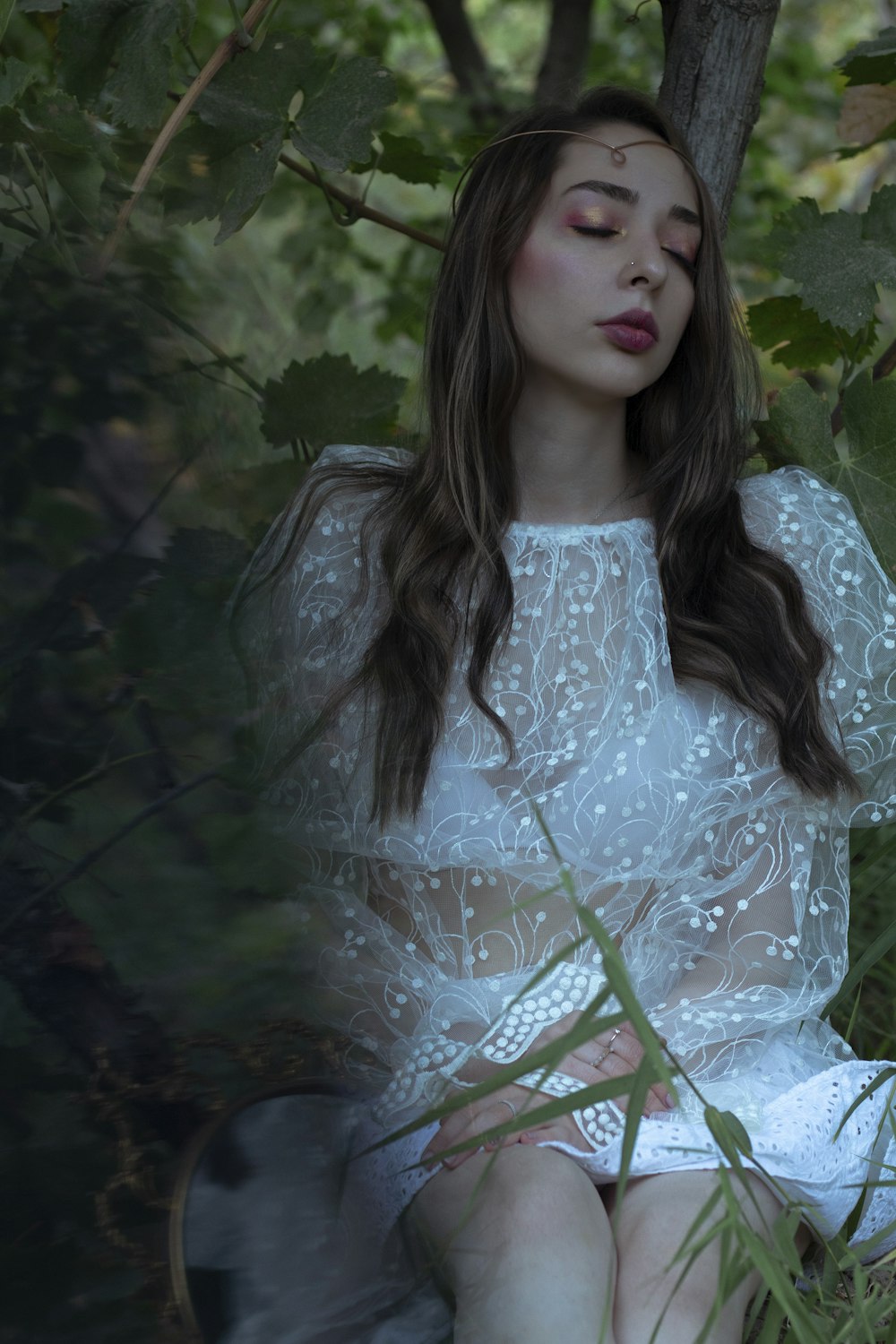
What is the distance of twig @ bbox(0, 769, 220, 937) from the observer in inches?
31.6

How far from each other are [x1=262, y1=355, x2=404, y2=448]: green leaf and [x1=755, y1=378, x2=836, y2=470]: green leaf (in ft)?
1.69

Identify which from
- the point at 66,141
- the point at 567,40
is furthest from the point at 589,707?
the point at 567,40

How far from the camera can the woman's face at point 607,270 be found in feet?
5.07

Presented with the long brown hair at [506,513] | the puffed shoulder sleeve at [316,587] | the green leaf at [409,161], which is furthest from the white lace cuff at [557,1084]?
the green leaf at [409,161]

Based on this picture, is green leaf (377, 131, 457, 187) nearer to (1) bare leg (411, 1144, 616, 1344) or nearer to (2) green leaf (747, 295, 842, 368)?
(2) green leaf (747, 295, 842, 368)

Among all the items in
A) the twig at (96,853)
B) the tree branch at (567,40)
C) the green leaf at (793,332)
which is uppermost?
the tree branch at (567,40)

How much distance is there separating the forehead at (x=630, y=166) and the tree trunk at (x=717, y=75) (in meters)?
0.21

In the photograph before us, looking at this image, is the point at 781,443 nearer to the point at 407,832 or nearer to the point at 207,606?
the point at 407,832

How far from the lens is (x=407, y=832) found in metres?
1.50

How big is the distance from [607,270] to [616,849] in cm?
65

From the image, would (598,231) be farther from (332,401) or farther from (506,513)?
(332,401)

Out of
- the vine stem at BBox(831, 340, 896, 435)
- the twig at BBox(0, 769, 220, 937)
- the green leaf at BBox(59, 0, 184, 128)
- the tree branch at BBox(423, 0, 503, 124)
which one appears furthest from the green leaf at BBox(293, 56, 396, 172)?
the tree branch at BBox(423, 0, 503, 124)

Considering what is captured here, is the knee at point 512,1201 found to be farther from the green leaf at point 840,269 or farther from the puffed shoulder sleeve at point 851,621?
the green leaf at point 840,269

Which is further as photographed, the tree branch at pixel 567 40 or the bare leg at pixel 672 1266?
the tree branch at pixel 567 40
